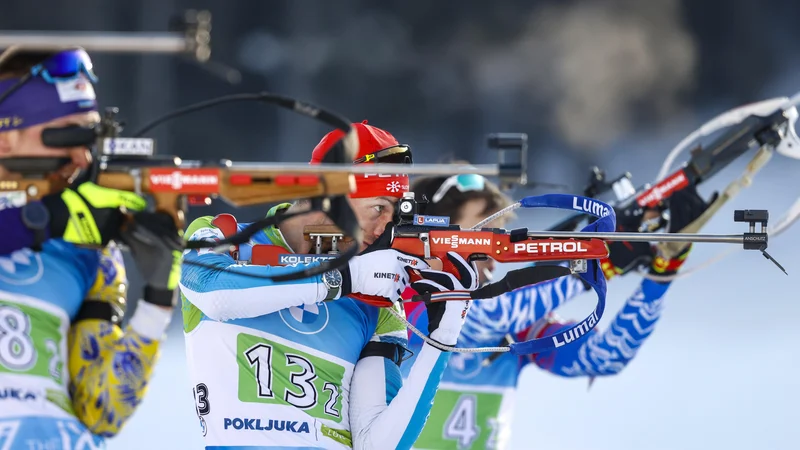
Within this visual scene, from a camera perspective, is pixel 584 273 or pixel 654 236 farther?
pixel 584 273

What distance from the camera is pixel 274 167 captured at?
8.80 ft

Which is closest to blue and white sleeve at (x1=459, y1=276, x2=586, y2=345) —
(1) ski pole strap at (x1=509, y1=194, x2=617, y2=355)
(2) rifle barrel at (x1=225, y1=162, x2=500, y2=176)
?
(1) ski pole strap at (x1=509, y1=194, x2=617, y2=355)

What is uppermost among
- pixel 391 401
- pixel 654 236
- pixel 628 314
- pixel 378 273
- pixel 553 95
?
pixel 553 95

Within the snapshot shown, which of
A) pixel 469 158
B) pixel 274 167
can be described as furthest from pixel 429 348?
pixel 469 158

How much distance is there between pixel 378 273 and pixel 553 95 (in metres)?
5.71

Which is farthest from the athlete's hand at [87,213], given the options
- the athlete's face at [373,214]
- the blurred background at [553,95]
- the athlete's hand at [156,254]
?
the blurred background at [553,95]

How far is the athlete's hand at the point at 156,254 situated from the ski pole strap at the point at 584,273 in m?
1.32

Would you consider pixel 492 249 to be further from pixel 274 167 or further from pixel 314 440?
pixel 274 167

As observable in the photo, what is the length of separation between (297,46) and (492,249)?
525cm

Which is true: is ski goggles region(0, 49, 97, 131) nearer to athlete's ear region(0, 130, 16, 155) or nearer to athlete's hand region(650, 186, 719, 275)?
athlete's ear region(0, 130, 16, 155)

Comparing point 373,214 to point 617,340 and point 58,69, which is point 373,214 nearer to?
point 58,69

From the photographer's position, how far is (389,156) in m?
3.64

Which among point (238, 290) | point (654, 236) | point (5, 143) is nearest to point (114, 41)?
point (5, 143)

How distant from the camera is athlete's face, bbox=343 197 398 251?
3.53 meters
